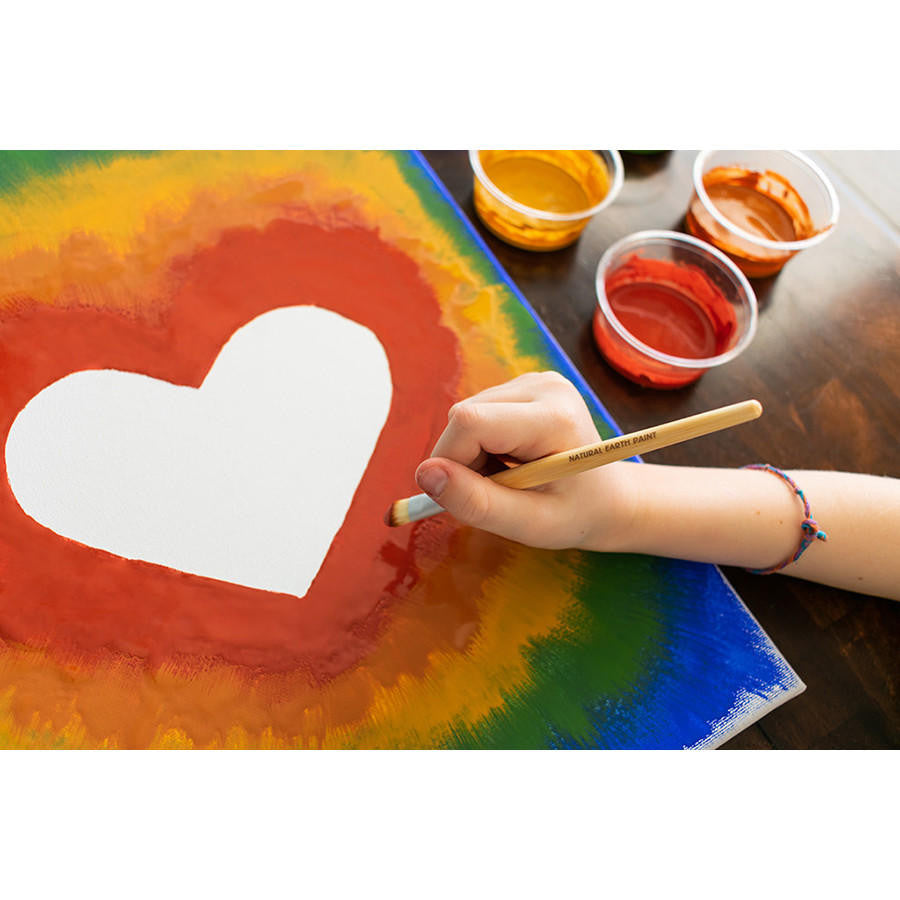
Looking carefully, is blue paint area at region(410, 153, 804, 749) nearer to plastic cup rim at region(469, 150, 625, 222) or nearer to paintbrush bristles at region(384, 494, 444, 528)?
paintbrush bristles at region(384, 494, 444, 528)

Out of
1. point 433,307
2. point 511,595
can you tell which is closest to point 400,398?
point 433,307

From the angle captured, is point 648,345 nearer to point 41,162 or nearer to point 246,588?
point 246,588

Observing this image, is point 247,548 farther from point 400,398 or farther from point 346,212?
point 346,212

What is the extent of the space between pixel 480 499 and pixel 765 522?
1.02 feet

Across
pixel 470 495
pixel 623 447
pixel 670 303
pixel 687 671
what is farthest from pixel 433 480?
pixel 670 303

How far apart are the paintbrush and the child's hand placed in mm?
18

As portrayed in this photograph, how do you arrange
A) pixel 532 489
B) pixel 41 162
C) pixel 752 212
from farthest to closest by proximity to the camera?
pixel 752 212, pixel 41 162, pixel 532 489

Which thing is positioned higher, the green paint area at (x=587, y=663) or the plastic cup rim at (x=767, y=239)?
the plastic cup rim at (x=767, y=239)

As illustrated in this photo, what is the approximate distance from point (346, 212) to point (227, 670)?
523 millimetres

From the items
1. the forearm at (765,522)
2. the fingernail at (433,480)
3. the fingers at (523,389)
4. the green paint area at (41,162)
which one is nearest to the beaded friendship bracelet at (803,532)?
the forearm at (765,522)

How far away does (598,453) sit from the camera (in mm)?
604

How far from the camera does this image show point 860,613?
794mm

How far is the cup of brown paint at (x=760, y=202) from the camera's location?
94 cm

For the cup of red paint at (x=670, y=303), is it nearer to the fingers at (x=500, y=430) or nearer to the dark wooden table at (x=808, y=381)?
the dark wooden table at (x=808, y=381)
